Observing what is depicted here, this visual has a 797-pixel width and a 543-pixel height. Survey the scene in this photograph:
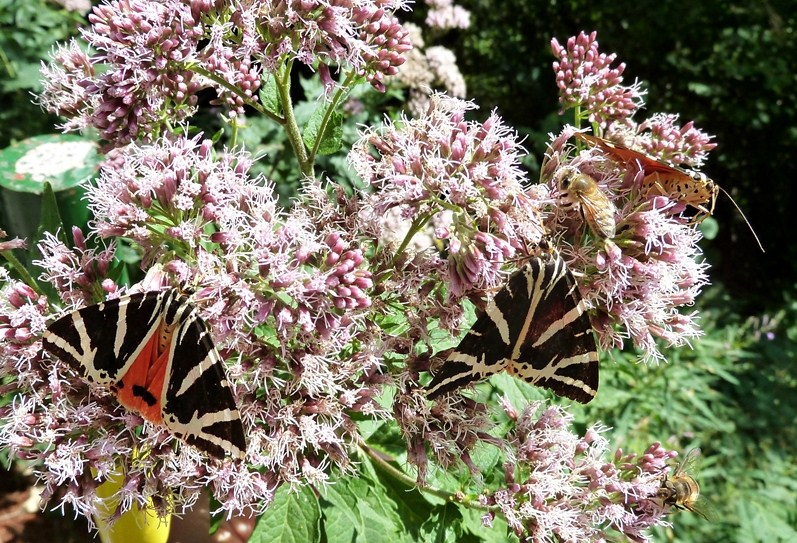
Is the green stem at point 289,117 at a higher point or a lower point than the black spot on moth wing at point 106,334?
higher

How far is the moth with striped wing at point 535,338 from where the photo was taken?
46.3 inches

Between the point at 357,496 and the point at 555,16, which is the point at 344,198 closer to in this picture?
the point at 357,496

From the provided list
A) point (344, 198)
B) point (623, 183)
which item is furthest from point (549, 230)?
point (344, 198)

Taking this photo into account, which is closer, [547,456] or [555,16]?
[547,456]

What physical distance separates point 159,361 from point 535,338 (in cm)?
66

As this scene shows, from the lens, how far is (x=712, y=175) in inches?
210

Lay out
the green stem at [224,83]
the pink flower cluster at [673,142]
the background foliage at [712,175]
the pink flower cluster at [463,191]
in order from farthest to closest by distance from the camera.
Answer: the background foliage at [712,175] → the pink flower cluster at [673,142] → the green stem at [224,83] → the pink flower cluster at [463,191]

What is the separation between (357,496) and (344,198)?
1.99 feet

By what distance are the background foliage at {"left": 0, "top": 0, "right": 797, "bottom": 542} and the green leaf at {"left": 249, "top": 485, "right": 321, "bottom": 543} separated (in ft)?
0.17

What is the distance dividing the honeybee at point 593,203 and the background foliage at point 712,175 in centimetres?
68

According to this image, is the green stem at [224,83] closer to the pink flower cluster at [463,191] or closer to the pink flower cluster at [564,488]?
the pink flower cluster at [463,191]

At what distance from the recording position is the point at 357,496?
53.4 inches

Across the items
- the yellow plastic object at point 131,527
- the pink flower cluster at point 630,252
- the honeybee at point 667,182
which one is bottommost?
the yellow plastic object at point 131,527

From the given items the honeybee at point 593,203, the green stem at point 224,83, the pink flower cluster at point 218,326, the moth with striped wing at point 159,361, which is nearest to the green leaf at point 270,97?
the green stem at point 224,83
